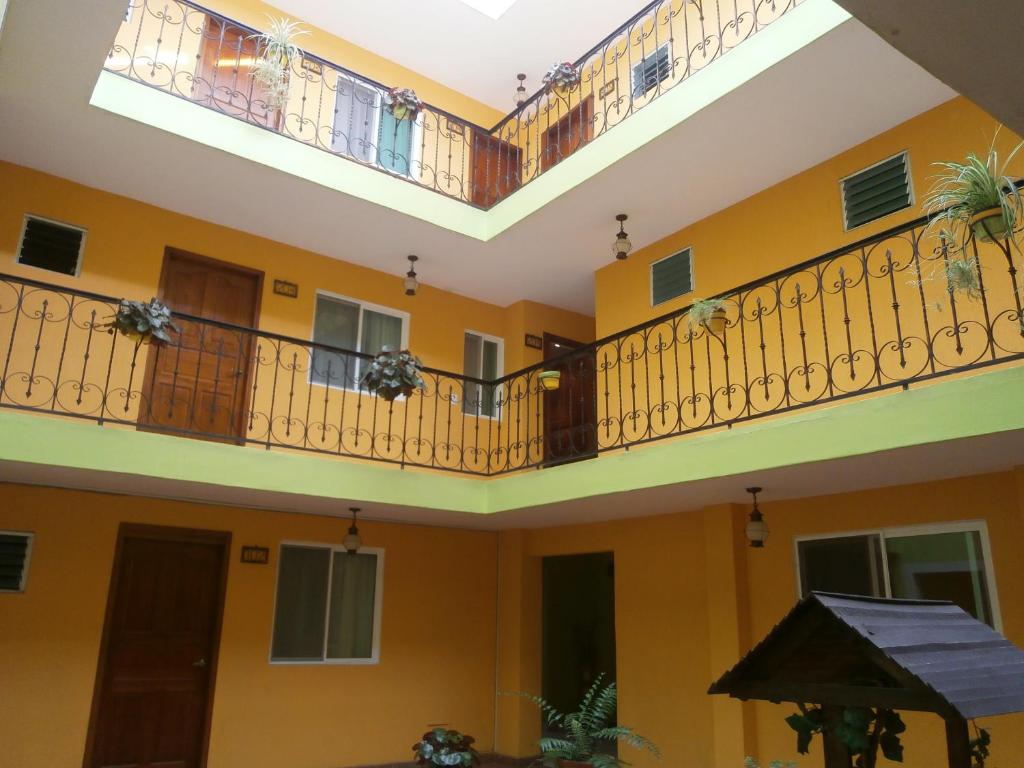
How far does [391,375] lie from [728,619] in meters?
3.71

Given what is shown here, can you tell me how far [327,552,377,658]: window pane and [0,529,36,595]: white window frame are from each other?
2866 millimetres

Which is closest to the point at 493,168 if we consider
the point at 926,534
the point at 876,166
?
the point at 876,166

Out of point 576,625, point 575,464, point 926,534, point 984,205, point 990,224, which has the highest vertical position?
point 984,205

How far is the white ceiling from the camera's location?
9.44 m

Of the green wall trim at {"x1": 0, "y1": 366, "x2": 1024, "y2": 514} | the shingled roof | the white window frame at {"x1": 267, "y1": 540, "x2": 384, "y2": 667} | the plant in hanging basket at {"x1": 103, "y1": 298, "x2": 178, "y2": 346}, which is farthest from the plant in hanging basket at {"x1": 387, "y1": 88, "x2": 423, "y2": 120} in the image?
the shingled roof

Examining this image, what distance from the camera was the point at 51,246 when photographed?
24.3 feet

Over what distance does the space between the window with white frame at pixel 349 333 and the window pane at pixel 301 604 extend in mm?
1891

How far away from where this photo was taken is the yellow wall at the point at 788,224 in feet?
20.7

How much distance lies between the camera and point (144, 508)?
24.7 ft

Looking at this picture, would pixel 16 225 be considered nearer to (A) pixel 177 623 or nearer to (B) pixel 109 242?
(B) pixel 109 242

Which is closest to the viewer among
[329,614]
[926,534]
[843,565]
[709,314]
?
[926,534]

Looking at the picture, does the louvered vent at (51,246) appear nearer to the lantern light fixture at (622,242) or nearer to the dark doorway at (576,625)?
the lantern light fixture at (622,242)

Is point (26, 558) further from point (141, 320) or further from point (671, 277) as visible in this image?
point (671, 277)

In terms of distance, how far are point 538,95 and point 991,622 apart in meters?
6.51
